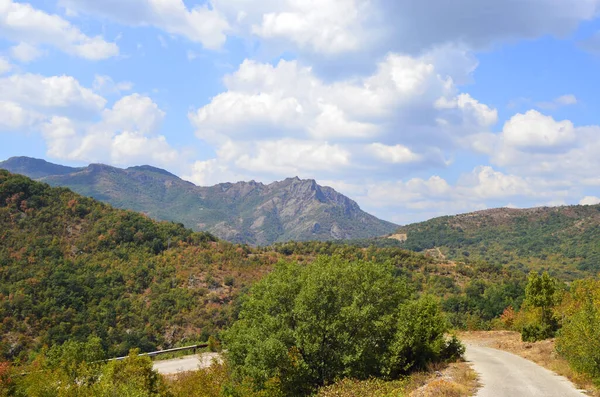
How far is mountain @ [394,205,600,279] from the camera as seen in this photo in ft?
408

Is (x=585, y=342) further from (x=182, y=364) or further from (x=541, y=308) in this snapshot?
(x=182, y=364)

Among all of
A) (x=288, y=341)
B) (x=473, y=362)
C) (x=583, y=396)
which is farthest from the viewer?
(x=473, y=362)

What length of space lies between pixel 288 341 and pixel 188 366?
13.2 m

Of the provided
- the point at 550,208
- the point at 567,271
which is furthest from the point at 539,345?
the point at 550,208

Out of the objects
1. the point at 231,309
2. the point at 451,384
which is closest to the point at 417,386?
the point at 451,384

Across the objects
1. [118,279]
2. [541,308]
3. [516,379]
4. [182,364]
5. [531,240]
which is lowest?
[182,364]

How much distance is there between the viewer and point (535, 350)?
27219 millimetres

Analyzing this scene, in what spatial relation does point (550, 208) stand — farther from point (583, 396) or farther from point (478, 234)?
point (583, 396)

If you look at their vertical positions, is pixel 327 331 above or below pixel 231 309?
above

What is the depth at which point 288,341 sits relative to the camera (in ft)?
65.3

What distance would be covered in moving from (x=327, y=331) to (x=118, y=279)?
145 ft

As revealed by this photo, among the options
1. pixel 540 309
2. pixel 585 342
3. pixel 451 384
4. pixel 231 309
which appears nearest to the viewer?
pixel 451 384

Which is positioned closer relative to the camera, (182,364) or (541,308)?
(182,364)

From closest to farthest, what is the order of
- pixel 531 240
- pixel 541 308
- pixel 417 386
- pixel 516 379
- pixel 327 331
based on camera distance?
1. pixel 417 386
2. pixel 516 379
3. pixel 327 331
4. pixel 541 308
5. pixel 531 240
